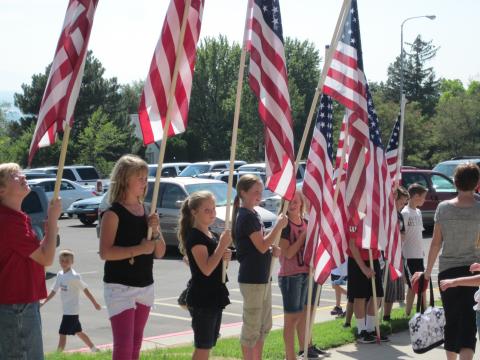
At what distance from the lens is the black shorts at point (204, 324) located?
20.4ft

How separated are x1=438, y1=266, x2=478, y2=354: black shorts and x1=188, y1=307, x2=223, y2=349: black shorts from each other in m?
1.95

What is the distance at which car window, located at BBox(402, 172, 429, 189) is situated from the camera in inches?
878

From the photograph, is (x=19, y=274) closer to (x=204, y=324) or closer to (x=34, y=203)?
(x=204, y=324)

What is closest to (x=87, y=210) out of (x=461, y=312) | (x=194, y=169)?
(x=194, y=169)

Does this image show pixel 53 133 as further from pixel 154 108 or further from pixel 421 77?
pixel 421 77

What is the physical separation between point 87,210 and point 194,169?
10673 millimetres

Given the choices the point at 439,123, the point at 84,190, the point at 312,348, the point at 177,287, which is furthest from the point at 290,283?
the point at 439,123

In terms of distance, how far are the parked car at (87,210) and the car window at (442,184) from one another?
11.4m

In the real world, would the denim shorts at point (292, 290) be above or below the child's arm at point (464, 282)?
below

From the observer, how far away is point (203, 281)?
6242mm

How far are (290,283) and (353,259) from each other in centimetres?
199

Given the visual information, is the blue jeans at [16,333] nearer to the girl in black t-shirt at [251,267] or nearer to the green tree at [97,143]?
the girl in black t-shirt at [251,267]

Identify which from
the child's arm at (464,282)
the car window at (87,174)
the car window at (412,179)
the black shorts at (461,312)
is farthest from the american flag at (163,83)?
the car window at (87,174)

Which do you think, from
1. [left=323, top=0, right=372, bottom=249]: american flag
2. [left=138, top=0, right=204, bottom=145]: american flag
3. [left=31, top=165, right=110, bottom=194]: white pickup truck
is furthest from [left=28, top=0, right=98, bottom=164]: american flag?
[left=31, top=165, right=110, bottom=194]: white pickup truck
